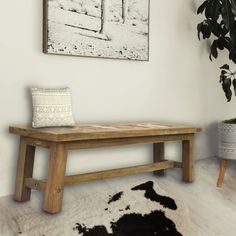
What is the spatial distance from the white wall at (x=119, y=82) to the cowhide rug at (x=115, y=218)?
433mm

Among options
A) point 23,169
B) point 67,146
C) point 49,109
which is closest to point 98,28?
point 49,109

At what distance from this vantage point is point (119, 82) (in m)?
2.47

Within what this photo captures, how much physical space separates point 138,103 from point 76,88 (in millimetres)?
579

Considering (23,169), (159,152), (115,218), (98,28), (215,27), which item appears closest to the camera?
(115,218)

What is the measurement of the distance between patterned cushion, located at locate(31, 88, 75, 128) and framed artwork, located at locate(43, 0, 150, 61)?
0.30m

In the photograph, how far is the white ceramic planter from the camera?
239cm

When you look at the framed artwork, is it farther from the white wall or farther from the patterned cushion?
the patterned cushion

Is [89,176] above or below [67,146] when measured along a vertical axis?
below

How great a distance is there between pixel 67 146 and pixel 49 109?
12.2 inches

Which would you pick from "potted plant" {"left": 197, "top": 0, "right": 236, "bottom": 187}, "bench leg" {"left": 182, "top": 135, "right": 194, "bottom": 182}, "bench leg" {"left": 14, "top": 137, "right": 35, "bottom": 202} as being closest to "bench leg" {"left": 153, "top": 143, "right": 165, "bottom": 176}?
"bench leg" {"left": 182, "top": 135, "right": 194, "bottom": 182}

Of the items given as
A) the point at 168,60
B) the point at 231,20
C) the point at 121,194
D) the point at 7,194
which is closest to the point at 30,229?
the point at 7,194

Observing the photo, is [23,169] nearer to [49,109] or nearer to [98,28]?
[49,109]

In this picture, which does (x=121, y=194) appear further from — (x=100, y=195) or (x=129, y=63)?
(x=129, y=63)

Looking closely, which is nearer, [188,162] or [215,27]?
[188,162]
